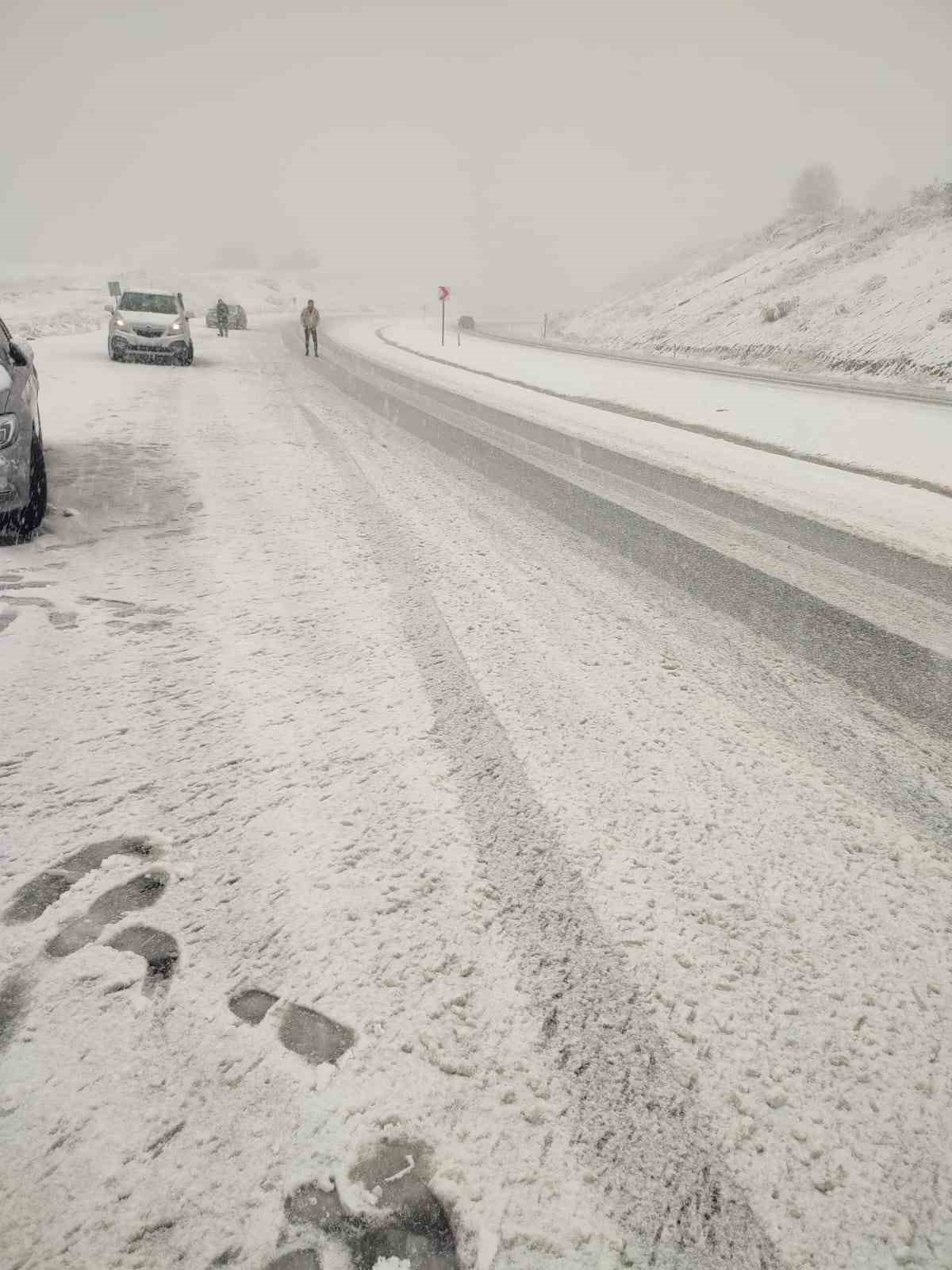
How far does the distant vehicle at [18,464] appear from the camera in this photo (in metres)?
3.77

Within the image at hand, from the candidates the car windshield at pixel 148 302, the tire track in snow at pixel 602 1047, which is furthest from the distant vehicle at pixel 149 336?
the tire track in snow at pixel 602 1047

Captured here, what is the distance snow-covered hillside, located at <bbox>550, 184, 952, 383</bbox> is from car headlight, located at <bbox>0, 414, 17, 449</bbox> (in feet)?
69.6

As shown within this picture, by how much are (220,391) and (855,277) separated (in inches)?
1002

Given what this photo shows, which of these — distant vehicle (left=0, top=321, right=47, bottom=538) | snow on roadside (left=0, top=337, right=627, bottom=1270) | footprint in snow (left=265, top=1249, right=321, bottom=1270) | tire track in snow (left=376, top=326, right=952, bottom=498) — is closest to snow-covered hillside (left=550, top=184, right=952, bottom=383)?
tire track in snow (left=376, top=326, right=952, bottom=498)

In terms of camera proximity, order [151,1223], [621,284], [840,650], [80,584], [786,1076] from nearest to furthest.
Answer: [151,1223] → [786,1076] → [840,650] → [80,584] → [621,284]

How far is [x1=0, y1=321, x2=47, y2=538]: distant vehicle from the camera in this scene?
148 inches

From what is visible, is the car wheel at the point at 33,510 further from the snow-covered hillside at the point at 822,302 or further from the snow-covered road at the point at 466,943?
the snow-covered hillside at the point at 822,302

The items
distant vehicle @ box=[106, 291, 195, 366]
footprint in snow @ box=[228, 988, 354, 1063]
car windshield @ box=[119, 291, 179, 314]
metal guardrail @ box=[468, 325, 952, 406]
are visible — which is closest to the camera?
footprint in snow @ box=[228, 988, 354, 1063]

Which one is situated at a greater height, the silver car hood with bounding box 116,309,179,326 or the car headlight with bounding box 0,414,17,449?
the silver car hood with bounding box 116,309,179,326

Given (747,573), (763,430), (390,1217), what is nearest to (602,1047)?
(390,1217)

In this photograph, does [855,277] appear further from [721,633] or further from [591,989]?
[591,989]

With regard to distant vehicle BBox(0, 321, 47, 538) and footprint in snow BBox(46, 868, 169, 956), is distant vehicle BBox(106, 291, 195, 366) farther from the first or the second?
footprint in snow BBox(46, 868, 169, 956)

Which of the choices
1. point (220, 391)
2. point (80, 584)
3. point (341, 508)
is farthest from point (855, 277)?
point (80, 584)

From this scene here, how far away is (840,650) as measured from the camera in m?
2.98
